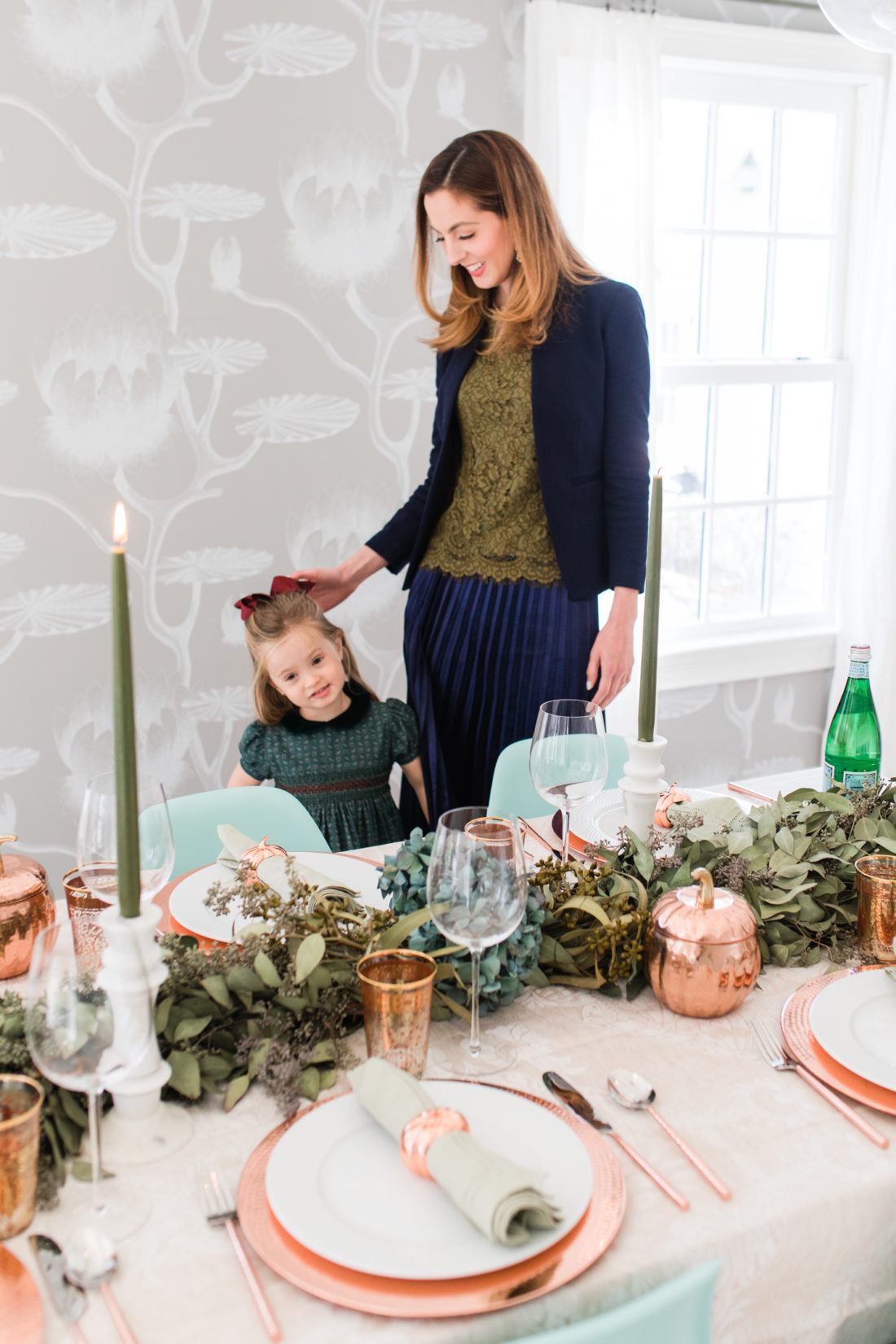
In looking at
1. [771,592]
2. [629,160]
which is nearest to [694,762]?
[771,592]

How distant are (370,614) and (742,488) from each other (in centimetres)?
124

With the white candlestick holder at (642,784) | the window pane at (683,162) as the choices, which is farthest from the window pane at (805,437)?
the white candlestick holder at (642,784)

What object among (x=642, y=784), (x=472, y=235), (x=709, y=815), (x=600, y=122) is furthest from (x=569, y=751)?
(x=600, y=122)

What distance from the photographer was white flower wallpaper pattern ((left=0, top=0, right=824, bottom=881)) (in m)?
2.43

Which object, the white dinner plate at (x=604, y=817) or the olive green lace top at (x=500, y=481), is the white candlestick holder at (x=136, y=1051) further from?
the olive green lace top at (x=500, y=481)

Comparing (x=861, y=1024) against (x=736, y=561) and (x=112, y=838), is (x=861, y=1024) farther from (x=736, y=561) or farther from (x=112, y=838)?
(x=736, y=561)

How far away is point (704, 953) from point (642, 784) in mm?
262

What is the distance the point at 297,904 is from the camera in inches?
41.7

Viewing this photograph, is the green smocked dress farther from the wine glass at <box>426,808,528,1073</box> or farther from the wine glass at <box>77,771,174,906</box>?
the wine glass at <box>426,808,528,1073</box>

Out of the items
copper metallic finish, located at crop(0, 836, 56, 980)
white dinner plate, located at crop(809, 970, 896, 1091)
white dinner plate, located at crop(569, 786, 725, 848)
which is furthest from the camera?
white dinner plate, located at crop(569, 786, 725, 848)

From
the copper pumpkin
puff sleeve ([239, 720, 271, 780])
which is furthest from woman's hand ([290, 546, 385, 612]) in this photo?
the copper pumpkin

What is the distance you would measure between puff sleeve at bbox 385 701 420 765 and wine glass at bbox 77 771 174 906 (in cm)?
101

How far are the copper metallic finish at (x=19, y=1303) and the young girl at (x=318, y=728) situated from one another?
123cm

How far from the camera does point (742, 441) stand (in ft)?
11.1
